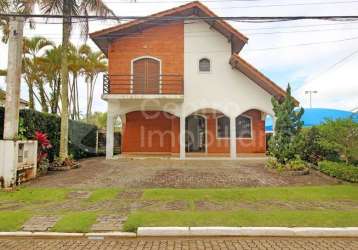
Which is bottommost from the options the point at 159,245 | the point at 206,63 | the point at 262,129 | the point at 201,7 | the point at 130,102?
the point at 159,245

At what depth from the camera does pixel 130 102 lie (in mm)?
15914

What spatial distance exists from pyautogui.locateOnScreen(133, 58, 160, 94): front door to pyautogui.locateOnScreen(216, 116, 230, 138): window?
174 inches

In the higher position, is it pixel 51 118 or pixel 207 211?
pixel 51 118

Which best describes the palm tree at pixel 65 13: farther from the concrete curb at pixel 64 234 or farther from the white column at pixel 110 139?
the concrete curb at pixel 64 234

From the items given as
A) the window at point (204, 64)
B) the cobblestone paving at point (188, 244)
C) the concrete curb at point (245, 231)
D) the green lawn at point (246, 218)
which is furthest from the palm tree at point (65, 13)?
the concrete curb at point (245, 231)

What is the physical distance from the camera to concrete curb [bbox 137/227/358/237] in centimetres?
560

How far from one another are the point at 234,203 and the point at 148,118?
449 inches

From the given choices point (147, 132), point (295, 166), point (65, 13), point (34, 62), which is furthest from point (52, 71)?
point (295, 166)

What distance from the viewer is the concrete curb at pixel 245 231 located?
5.60 meters

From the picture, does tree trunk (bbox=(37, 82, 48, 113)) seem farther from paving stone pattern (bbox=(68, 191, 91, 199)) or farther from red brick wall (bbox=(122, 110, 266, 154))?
paving stone pattern (bbox=(68, 191, 91, 199))

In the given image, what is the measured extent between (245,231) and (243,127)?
42.6 feet

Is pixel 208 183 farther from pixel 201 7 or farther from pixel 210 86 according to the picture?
pixel 201 7

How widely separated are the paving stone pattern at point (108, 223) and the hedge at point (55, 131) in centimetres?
562

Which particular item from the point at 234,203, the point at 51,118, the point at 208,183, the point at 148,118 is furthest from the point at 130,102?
the point at 234,203
